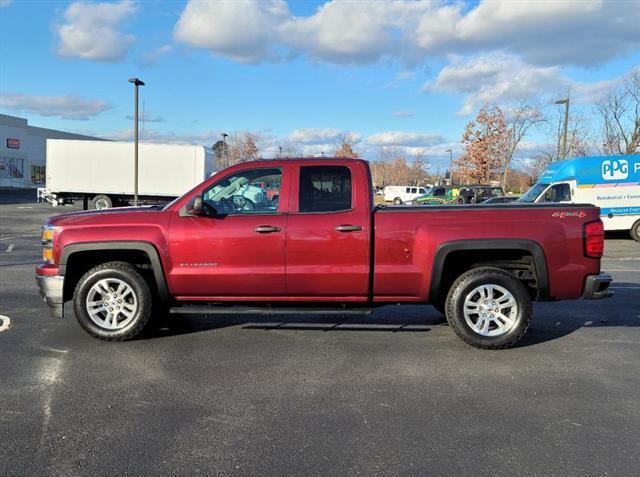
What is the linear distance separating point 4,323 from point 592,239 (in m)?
6.56

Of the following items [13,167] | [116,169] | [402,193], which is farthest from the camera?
[13,167]

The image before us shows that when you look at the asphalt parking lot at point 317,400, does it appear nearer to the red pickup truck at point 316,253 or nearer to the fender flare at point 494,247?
the red pickup truck at point 316,253

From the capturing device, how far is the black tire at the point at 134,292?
5441 mm

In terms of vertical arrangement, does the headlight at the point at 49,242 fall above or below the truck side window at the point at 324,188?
below

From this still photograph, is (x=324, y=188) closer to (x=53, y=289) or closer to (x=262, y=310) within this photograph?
(x=262, y=310)

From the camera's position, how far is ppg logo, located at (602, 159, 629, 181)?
15742 millimetres

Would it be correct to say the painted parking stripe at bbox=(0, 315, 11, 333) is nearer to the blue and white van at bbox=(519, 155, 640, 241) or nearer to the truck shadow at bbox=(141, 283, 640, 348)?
the truck shadow at bbox=(141, 283, 640, 348)

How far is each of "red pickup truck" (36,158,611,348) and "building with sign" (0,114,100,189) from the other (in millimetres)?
56916

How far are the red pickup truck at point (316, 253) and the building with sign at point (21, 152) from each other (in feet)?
187

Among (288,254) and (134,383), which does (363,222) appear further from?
(134,383)

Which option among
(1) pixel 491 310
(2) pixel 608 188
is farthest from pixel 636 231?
(1) pixel 491 310

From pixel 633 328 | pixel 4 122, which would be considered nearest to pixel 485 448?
pixel 633 328

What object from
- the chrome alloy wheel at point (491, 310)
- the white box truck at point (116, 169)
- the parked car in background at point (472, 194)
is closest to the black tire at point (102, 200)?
the white box truck at point (116, 169)

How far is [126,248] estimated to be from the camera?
5.35 m
